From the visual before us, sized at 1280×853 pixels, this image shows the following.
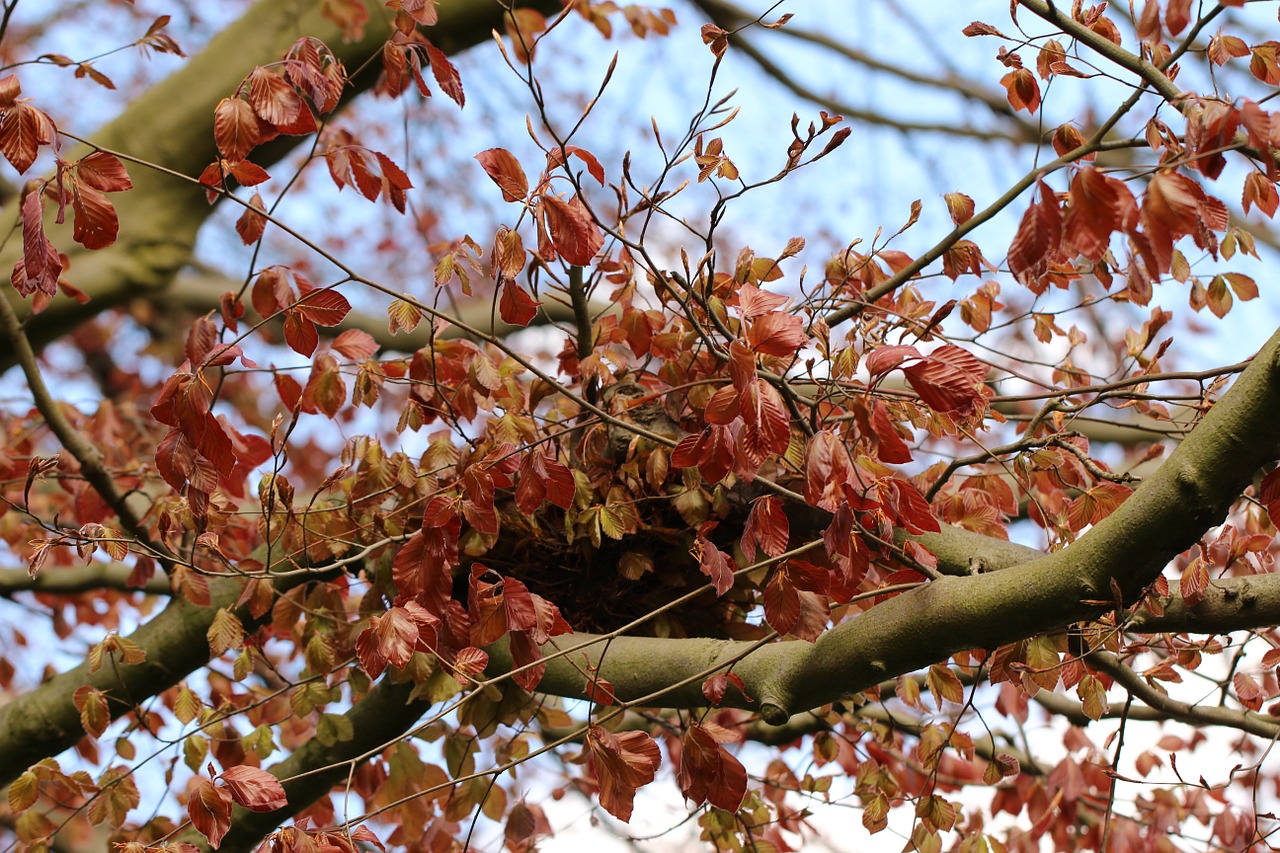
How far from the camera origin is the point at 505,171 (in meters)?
1.29

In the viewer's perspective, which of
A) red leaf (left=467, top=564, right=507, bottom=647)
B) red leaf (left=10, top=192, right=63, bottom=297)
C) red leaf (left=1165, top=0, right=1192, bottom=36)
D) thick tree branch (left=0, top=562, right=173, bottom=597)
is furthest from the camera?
thick tree branch (left=0, top=562, right=173, bottom=597)

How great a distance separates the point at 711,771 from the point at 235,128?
3.33 feet

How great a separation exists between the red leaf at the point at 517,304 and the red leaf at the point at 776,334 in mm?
399

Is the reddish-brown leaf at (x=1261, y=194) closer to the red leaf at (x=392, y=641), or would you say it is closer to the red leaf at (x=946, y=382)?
the red leaf at (x=946, y=382)

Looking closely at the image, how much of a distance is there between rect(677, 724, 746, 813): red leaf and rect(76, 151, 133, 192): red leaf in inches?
38.7

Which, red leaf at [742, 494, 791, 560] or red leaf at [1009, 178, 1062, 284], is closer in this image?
red leaf at [1009, 178, 1062, 284]

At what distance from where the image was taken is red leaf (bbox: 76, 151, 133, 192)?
130 cm

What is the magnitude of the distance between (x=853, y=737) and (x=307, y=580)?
3.95 ft

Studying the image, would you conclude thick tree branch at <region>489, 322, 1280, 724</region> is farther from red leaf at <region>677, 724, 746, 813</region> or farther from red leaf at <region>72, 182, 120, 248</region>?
red leaf at <region>72, 182, 120, 248</region>

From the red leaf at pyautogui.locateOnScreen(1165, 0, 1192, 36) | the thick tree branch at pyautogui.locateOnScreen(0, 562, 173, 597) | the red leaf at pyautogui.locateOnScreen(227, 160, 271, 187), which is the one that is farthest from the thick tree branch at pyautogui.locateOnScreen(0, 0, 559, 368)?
A: the red leaf at pyautogui.locateOnScreen(1165, 0, 1192, 36)

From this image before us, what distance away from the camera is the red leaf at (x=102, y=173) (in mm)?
1303

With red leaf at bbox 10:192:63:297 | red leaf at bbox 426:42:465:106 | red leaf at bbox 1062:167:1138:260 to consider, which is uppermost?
red leaf at bbox 426:42:465:106

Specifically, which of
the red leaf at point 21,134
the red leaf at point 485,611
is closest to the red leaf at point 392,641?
the red leaf at point 485,611

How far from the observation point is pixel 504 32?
2.98m
